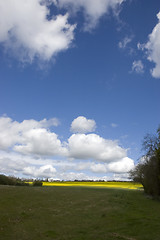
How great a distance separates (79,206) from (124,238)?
11.7m

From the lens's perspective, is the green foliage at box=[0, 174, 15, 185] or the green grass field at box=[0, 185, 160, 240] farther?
the green foliage at box=[0, 174, 15, 185]

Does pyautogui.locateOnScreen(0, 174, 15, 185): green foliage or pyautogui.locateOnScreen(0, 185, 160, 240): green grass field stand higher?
pyautogui.locateOnScreen(0, 174, 15, 185): green foliage

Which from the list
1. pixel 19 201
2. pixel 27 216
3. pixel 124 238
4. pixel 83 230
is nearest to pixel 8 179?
pixel 19 201

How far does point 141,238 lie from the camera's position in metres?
12.3

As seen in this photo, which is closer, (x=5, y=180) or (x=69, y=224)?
(x=69, y=224)

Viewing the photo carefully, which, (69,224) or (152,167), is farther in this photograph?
(152,167)

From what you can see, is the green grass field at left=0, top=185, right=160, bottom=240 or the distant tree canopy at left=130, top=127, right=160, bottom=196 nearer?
the green grass field at left=0, top=185, right=160, bottom=240

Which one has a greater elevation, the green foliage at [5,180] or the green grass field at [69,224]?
the green foliage at [5,180]

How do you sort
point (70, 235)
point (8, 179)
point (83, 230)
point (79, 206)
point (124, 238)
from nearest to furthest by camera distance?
point (124, 238) → point (70, 235) → point (83, 230) → point (79, 206) → point (8, 179)

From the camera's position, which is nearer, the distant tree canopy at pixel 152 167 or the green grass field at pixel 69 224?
the green grass field at pixel 69 224

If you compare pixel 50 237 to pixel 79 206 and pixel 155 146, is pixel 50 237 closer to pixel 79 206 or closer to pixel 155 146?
pixel 79 206

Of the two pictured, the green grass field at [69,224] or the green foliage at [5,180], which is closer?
the green grass field at [69,224]

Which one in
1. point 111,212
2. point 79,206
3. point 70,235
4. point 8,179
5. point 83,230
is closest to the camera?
point 70,235

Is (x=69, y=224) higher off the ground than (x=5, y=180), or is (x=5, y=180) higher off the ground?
(x=5, y=180)
